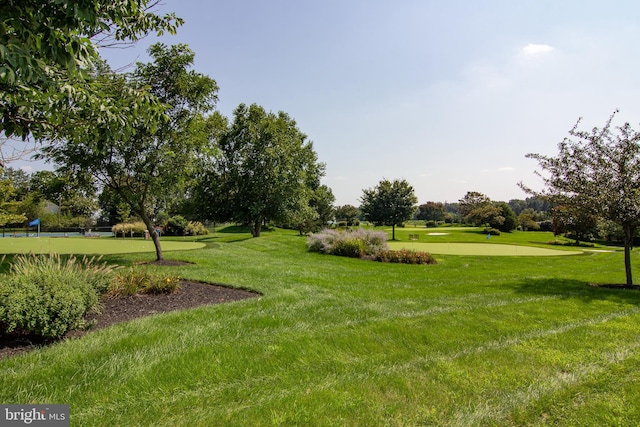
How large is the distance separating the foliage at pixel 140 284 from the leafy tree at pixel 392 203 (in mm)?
26095

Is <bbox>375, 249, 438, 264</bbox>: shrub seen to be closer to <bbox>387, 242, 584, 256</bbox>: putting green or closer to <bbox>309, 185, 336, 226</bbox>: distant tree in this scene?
<bbox>387, 242, 584, 256</bbox>: putting green

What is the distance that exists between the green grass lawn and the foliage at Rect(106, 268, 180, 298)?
63.4 inches

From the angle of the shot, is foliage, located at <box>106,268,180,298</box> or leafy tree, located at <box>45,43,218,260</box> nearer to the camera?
foliage, located at <box>106,268,180,298</box>

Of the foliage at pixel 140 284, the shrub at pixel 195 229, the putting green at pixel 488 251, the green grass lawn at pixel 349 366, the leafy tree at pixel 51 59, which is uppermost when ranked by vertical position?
the leafy tree at pixel 51 59

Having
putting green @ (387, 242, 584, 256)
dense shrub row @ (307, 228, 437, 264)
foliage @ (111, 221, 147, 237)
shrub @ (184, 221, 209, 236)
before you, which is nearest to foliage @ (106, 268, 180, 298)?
dense shrub row @ (307, 228, 437, 264)

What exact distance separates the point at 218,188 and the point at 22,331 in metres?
24.3

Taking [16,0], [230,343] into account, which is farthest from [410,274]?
[16,0]

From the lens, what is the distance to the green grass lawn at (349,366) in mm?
3031

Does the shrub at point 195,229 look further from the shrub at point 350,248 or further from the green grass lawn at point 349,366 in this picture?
the green grass lawn at point 349,366

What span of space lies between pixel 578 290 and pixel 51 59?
1069cm

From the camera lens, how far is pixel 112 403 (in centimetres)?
303

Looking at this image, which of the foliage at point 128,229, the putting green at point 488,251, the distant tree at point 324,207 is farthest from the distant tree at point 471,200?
the foliage at point 128,229

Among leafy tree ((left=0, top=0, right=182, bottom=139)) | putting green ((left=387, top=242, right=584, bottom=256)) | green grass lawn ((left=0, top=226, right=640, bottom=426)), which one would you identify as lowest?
putting green ((left=387, top=242, right=584, bottom=256))

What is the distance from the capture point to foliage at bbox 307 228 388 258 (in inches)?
623
